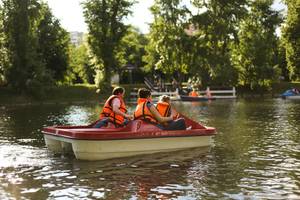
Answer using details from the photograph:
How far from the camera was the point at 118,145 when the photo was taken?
605 inches

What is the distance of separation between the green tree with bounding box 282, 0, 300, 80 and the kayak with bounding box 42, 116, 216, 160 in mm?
53461

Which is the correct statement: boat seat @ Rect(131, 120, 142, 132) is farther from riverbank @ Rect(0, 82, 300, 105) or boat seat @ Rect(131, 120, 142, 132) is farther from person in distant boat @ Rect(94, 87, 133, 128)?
riverbank @ Rect(0, 82, 300, 105)

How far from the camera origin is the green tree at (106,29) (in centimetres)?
6400

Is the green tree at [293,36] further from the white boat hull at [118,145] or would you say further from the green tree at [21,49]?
the white boat hull at [118,145]

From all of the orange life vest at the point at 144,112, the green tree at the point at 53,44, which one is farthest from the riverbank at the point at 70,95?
the orange life vest at the point at 144,112

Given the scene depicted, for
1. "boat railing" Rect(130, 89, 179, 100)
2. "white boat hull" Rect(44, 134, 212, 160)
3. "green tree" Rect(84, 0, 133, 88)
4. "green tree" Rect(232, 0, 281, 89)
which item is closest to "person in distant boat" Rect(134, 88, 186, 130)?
"white boat hull" Rect(44, 134, 212, 160)

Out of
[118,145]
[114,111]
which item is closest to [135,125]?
[118,145]

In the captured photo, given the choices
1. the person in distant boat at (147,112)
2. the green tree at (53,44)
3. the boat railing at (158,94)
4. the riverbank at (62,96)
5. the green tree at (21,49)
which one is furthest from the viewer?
the green tree at (53,44)

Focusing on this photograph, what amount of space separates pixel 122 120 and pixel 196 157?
2.82 metres

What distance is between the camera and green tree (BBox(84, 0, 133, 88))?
64000 mm

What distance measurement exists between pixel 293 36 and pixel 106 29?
82.5 feet

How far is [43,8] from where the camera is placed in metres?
62.4

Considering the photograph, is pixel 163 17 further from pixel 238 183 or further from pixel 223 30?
pixel 238 183

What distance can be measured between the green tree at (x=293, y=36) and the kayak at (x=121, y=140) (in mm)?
53461
